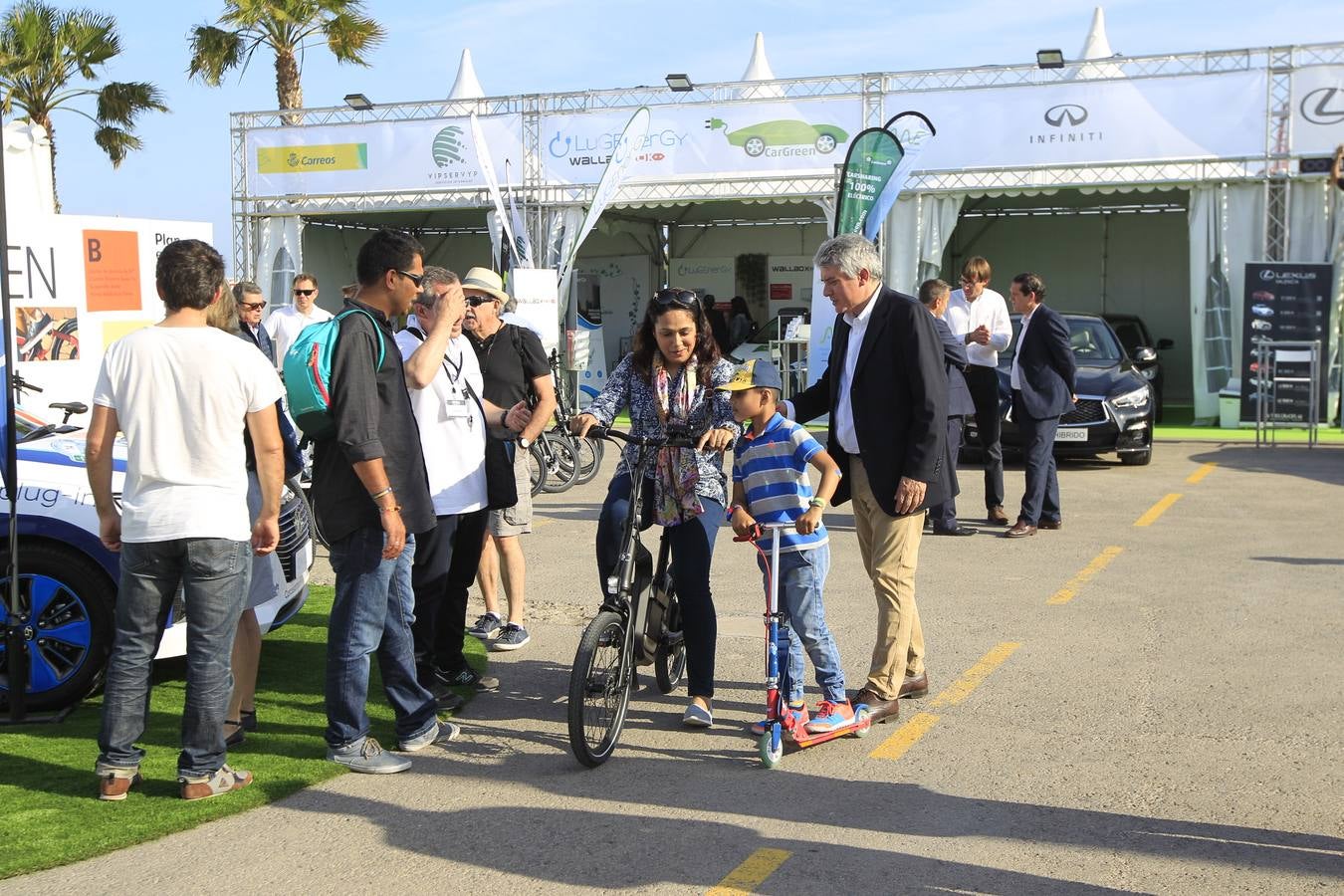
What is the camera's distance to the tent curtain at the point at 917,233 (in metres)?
20.1

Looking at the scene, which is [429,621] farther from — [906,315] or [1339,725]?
[1339,725]

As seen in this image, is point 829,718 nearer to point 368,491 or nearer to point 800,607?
point 800,607

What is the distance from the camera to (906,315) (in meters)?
5.47

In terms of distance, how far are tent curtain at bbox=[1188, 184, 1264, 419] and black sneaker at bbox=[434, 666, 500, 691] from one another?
51.0ft

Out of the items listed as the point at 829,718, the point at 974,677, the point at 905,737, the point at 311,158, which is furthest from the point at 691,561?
the point at 311,158

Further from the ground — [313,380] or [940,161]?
[940,161]

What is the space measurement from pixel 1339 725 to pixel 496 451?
382 cm

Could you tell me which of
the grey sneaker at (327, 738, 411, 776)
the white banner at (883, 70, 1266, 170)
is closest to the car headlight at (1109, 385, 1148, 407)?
the white banner at (883, 70, 1266, 170)

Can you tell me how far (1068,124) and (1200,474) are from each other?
6.68 meters

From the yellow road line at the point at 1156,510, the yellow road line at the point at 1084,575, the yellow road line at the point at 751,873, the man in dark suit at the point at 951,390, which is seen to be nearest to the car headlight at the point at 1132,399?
the yellow road line at the point at 1156,510

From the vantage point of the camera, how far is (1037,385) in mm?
10391

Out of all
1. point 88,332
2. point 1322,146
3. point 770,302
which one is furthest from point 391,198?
point 88,332

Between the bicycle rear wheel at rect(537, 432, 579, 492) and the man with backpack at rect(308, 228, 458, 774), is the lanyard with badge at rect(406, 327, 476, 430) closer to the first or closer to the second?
the man with backpack at rect(308, 228, 458, 774)

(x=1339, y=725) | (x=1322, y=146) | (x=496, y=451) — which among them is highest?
(x=1322, y=146)
